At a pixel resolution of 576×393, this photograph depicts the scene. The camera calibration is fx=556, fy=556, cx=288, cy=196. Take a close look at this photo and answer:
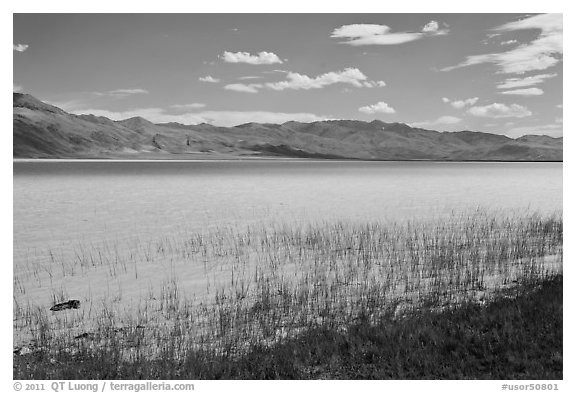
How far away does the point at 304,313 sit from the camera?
516 inches

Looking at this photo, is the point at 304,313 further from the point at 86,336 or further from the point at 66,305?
the point at 66,305

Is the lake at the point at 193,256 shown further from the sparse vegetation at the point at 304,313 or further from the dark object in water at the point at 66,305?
the dark object in water at the point at 66,305

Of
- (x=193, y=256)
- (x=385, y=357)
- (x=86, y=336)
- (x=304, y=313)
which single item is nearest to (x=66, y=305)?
(x=86, y=336)

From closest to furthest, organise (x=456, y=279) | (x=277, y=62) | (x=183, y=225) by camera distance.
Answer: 1. (x=456, y=279)
2. (x=277, y=62)
3. (x=183, y=225)

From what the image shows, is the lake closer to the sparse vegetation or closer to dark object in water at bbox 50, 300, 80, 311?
the sparse vegetation

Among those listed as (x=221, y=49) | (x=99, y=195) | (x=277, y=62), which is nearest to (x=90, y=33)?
(x=221, y=49)

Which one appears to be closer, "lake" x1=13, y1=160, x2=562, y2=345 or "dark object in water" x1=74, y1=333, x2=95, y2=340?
"dark object in water" x1=74, y1=333, x2=95, y2=340

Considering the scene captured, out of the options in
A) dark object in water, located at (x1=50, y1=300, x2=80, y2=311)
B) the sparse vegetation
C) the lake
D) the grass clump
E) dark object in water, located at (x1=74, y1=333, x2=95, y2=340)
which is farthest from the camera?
the lake

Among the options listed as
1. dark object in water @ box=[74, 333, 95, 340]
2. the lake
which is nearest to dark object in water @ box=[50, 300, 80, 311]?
the lake

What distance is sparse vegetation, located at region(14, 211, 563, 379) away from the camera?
9953 millimetres

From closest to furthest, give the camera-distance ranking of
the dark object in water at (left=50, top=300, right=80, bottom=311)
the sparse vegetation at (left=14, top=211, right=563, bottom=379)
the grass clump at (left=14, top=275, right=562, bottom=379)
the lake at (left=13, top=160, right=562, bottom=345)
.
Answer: the grass clump at (left=14, top=275, right=562, bottom=379)
the sparse vegetation at (left=14, top=211, right=563, bottom=379)
the dark object in water at (left=50, top=300, right=80, bottom=311)
the lake at (left=13, top=160, right=562, bottom=345)
